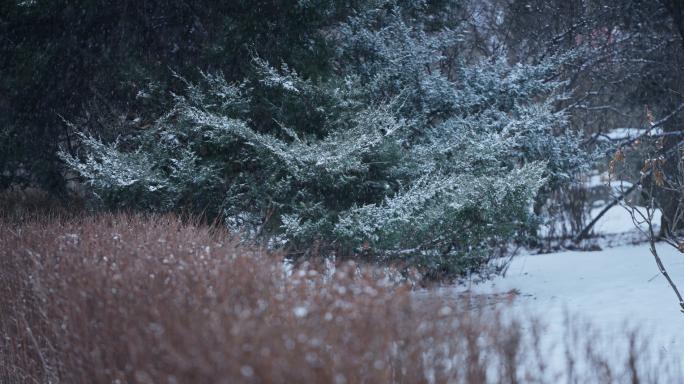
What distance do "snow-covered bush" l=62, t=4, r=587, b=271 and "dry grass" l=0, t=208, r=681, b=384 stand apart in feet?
8.44

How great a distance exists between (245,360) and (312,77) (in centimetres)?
591

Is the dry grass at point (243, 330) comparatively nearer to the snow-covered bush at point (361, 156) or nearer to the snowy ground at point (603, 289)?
the snowy ground at point (603, 289)

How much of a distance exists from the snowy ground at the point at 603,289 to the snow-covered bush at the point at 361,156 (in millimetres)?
1027

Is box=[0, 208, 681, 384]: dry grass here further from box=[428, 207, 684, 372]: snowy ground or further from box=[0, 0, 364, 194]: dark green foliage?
box=[0, 0, 364, 194]: dark green foliage

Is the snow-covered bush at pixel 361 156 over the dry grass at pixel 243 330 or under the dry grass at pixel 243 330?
over

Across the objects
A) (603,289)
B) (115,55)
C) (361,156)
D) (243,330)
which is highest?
(115,55)

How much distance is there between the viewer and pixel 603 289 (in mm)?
7801

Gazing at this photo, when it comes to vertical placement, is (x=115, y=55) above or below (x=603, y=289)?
above

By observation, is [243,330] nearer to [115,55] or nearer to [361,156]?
[361,156]

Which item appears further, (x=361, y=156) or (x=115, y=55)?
(x=115, y=55)

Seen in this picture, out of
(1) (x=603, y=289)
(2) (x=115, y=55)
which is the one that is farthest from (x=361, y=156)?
(2) (x=115, y=55)

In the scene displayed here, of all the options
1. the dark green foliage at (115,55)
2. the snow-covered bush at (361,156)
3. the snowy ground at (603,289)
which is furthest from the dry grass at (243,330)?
the dark green foliage at (115,55)

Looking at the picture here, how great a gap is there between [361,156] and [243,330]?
4514 millimetres

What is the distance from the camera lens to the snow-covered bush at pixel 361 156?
20.1ft
